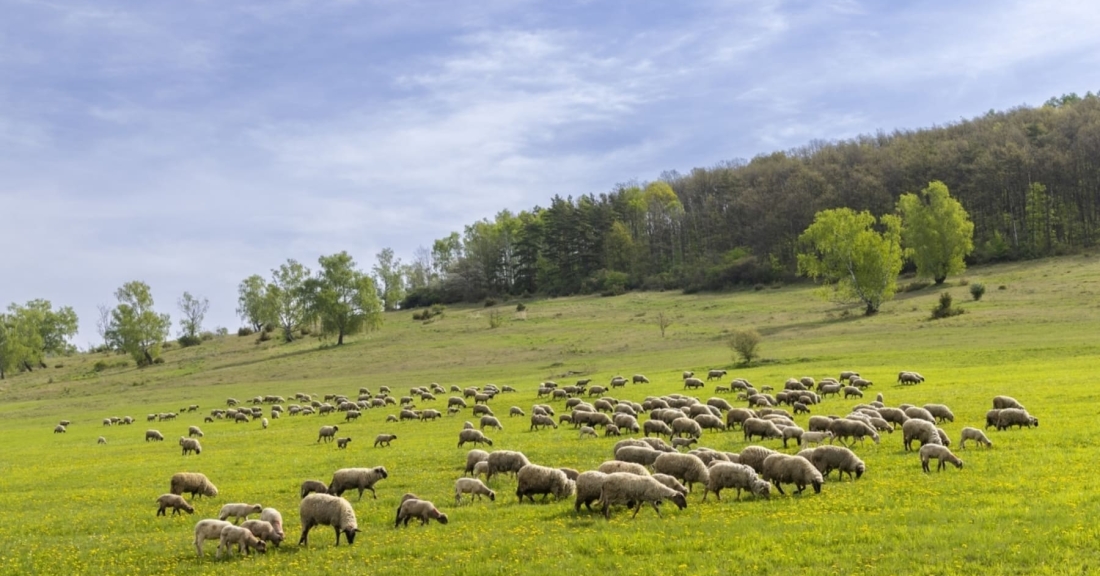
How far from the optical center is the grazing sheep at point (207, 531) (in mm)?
16016

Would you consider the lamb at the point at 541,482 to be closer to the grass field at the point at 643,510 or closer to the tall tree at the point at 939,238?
the grass field at the point at 643,510

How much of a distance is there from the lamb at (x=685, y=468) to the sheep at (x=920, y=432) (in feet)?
25.7

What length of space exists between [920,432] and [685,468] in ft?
27.5

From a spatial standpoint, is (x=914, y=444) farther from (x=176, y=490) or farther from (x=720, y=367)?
(x=720, y=367)

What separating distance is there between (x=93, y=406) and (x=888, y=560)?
83.7m

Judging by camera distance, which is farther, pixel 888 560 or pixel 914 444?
pixel 914 444

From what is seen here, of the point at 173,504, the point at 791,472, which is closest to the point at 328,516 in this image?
the point at 173,504

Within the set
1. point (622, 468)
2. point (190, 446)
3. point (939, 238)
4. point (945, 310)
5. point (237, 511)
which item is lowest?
point (945, 310)

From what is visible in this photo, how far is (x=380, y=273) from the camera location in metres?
193

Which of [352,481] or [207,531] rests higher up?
[207,531]

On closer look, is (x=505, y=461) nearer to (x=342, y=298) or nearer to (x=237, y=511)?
(x=237, y=511)

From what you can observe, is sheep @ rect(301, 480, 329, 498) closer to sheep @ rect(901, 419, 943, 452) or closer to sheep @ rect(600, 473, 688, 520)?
sheep @ rect(600, 473, 688, 520)

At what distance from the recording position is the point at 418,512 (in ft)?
57.9

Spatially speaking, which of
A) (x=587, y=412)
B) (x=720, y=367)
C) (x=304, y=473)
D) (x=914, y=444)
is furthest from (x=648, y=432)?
(x=720, y=367)
